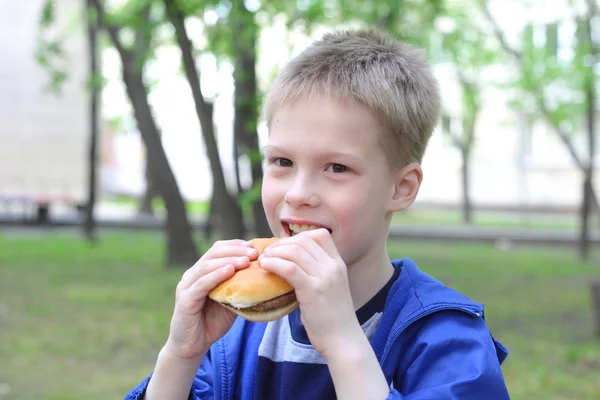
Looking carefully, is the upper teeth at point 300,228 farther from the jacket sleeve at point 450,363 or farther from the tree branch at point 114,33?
the tree branch at point 114,33

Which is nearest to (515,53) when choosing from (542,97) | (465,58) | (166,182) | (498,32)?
(498,32)

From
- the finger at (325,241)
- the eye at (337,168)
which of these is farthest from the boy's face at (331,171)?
the finger at (325,241)

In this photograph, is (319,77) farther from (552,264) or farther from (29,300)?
(552,264)

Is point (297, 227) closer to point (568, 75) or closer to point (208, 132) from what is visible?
point (208, 132)

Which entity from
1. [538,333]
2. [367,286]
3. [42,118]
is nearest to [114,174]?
[42,118]

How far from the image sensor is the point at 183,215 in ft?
44.5

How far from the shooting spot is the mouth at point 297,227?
6.00 feet

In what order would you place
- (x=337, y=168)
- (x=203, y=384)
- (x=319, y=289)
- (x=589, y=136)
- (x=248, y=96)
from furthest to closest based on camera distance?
1. (x=589, y=136)
2. (x=248, y=96)
3. (x=203, y=384)
4. (x=337, y=168)
5. (x=319, y=289)

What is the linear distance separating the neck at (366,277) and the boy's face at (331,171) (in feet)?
0.22

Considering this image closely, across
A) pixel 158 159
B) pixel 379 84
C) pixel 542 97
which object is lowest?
pixel 158 159

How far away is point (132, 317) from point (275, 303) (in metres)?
7.84

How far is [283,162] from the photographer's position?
191 cm

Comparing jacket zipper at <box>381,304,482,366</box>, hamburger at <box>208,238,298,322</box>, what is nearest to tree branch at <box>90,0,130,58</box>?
hamburger at <box>208,238,298,322</box>

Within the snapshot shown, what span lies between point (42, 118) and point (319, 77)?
2801 centimetres
